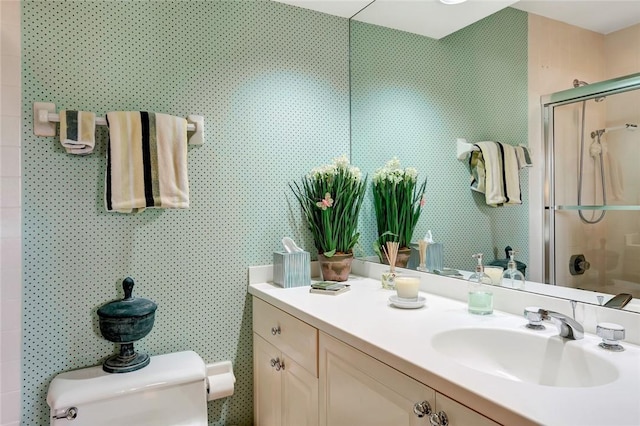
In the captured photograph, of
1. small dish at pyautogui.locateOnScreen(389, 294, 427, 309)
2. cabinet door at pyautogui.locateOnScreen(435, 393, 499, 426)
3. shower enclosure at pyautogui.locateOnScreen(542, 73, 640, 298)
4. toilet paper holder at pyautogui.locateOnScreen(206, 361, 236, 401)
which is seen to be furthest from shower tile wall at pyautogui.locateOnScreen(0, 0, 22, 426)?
shower enclosure at pyautogui.locateOnScreen(542, 73, 640, 298)

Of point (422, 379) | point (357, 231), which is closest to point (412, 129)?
Answer: point (357, 231)

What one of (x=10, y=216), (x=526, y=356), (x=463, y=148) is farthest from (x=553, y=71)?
(x=10, y=216)

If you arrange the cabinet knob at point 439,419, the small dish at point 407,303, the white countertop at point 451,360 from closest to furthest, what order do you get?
1. the white countertop at point 451,360
2. the cabinet knob at point 439,419
3. the small dish at point 407,303

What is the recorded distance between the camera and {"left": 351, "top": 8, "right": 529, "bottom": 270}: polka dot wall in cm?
149

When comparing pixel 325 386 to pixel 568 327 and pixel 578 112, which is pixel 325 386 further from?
pixel 578 112

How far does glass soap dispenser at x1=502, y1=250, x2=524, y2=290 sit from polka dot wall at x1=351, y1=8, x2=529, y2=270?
0.15 ft

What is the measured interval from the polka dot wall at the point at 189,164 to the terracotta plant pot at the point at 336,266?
0.72 feet

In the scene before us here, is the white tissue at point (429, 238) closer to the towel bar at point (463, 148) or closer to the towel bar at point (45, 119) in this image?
the towel bar at point (463, 148)

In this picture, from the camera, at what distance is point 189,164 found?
71.6 inches

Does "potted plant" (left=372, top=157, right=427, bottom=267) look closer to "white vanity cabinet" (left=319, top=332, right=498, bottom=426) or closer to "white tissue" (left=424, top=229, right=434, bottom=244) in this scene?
"white tissue" (left=424, top=229, right=434, bottom=244)

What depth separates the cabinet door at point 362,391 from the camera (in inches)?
39.3

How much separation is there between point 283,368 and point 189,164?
961 mm

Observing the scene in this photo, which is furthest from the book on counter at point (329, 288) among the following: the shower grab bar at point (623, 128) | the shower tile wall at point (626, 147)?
the shower grab bar at point (623, 128)

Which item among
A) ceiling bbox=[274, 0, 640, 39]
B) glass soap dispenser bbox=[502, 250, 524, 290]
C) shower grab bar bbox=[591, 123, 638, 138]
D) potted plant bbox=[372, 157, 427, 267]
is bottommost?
glass soap dispenser bbox=[502, 250, 524, 290]
